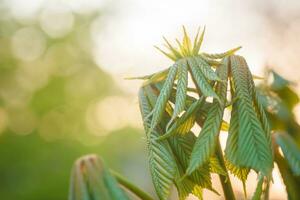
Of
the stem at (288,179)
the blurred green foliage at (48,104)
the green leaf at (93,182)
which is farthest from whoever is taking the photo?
the blurred green foliage at (48,104)

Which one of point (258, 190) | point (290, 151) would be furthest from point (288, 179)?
point (258, 190)

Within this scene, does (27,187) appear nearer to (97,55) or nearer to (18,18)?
(18,18)

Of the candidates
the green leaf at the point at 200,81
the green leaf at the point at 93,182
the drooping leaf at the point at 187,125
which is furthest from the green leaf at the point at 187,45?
the green leaf at the point at 93,182

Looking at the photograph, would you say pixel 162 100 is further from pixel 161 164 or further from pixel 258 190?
pixel 258 190

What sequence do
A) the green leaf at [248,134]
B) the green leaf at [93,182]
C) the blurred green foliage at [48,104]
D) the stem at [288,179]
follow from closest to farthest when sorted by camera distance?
the green leaf at [248,134] → the green leaf at [93,182] → the stem at [288,179] → the blurred green foliage at [48,104]

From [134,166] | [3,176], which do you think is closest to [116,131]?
[134,166]

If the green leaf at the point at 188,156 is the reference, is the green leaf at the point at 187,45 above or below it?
above

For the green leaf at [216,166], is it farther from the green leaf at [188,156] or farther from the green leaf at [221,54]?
the green leaf at [221,54]
